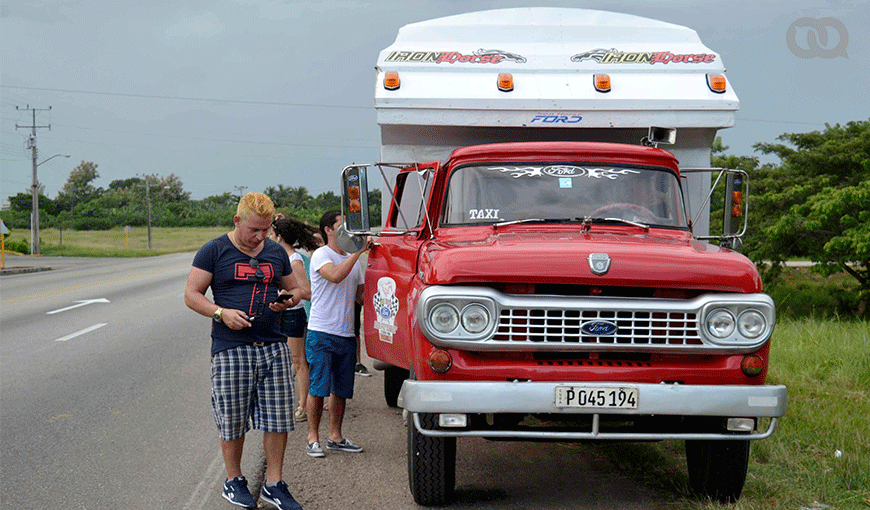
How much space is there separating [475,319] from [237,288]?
1474mm

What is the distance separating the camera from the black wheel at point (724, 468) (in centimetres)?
527

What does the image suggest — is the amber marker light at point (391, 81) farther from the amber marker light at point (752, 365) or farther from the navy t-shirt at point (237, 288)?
the amber marker light at point (752, 365)

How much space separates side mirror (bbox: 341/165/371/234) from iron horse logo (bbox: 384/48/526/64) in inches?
90.8

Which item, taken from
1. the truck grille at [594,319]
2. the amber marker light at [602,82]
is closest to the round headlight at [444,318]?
the truck grille at [594,319]

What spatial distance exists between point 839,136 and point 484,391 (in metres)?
18.2

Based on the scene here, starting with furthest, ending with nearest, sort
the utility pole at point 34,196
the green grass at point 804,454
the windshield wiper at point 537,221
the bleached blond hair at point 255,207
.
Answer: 1. the utility pole at point 34,196
2. the windshield wiper at point 537,221
3. the green grass at point 804,454
4. the bleached blond hair at point 255,207

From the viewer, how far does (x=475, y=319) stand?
188 inches

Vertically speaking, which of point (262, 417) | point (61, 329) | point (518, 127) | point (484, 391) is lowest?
point (61, 329)

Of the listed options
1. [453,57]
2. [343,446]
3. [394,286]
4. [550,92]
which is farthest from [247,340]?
[453,57]

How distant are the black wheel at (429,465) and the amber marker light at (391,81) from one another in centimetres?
350

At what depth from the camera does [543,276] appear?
4.75 m

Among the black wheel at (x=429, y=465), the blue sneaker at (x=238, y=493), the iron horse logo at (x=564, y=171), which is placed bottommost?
the blue sneaker at (x=238, y=493)

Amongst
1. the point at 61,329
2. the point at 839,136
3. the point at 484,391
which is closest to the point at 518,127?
the point at 484,391

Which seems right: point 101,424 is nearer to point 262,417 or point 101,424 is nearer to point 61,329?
point 262,417
